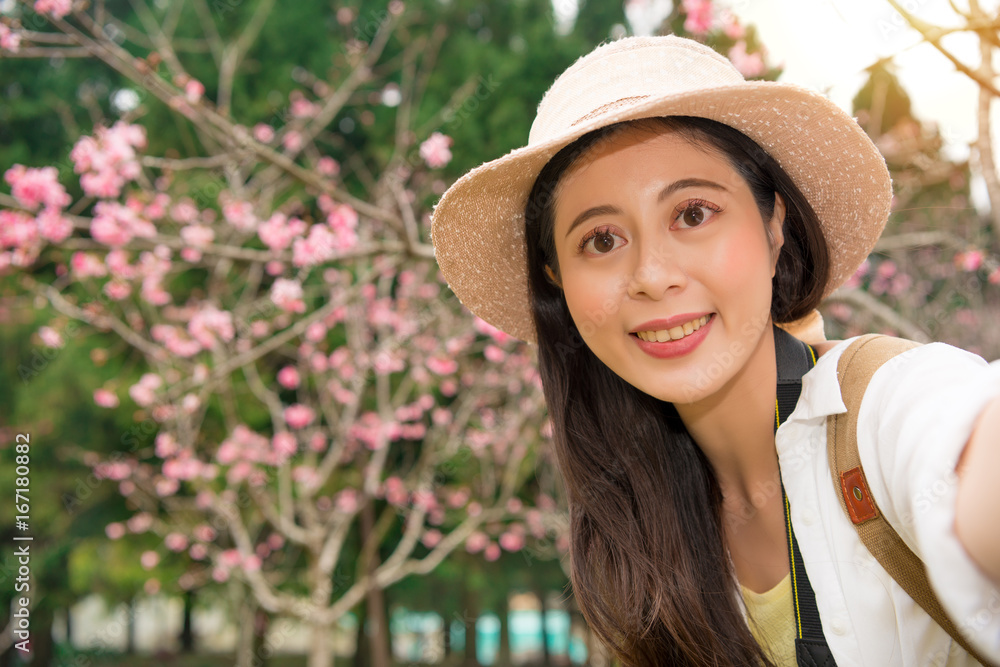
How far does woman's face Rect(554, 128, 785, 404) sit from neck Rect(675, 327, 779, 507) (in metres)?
0.18

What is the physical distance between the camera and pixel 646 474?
64.1 inches

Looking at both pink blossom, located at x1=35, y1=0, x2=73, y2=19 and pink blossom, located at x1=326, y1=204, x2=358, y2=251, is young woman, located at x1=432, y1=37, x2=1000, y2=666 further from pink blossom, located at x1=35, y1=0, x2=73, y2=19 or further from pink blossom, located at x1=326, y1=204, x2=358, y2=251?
pink blossom, located at x1=326, y1=204, x2=358, y2=251

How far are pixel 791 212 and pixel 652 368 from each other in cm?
55

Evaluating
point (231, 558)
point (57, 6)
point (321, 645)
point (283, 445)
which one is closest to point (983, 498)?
point (57, 6)

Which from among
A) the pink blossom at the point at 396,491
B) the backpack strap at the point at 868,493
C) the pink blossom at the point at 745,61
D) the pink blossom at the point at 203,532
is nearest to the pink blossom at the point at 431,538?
the pink blossom at the point at 396,491

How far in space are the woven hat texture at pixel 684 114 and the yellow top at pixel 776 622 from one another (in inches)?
30.7

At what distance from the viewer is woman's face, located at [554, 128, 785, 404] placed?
130 centimetres

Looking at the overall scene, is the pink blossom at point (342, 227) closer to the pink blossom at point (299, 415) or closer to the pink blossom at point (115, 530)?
the pink blossom at point (299, 415)

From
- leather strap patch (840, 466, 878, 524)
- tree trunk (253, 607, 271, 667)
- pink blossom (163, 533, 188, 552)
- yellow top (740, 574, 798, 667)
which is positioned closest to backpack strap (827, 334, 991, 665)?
leather strap patch (840, 466, 878, 524)

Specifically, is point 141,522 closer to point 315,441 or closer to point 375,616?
point 315,441

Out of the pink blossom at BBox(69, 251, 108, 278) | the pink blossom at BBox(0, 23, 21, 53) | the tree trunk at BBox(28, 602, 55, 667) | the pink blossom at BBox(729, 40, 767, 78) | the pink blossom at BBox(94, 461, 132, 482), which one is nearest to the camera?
the pink blossom at BBox(0, 23, 21, 53)

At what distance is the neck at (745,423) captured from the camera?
152 centimetres

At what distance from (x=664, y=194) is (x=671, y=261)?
132 millimetres

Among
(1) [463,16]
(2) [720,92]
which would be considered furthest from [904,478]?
(1) [463,16]
